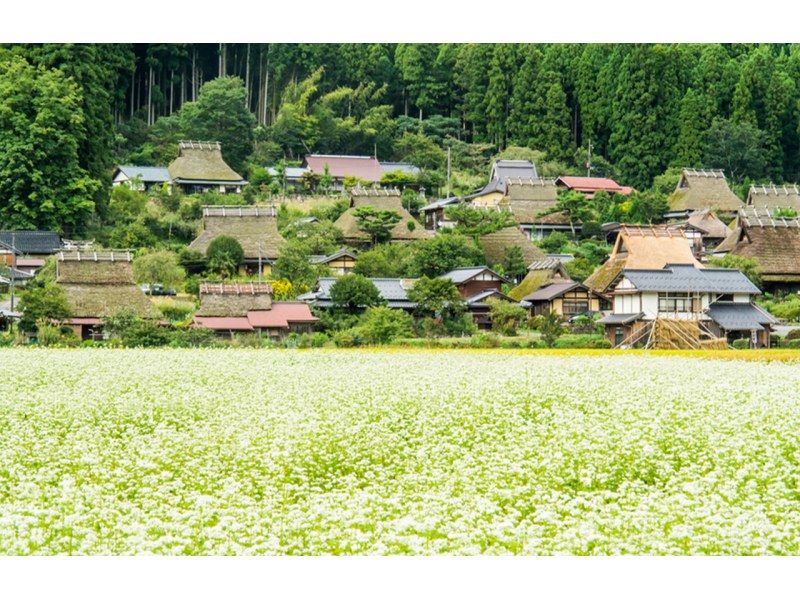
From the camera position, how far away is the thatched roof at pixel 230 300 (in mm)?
32969

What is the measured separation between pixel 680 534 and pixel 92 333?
82.0 ft

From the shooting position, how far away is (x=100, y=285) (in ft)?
109

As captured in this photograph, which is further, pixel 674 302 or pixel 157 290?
pixel 157 290

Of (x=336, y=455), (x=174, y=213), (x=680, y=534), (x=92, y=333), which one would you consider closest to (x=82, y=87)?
(x=174, y=213)

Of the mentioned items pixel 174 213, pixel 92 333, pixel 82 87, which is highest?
pixel 82 87

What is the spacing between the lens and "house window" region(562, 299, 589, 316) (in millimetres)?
35906

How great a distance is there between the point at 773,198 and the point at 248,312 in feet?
85.6

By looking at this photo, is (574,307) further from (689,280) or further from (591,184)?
(591,184)

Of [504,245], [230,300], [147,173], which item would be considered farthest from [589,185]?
[230,300]

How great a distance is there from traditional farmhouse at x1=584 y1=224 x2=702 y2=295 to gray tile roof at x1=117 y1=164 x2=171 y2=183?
68.0ft

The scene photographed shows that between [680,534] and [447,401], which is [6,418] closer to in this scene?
[447,401]

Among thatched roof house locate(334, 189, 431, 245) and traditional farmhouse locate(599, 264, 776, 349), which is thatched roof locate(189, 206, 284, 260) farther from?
traditional farmhouse locate(599, 264, 776, 349)

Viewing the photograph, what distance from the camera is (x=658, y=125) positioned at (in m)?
52.7

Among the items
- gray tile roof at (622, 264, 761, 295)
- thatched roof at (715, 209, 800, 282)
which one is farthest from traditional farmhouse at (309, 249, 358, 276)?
thatched roof at (715, 209, 800, 282)
